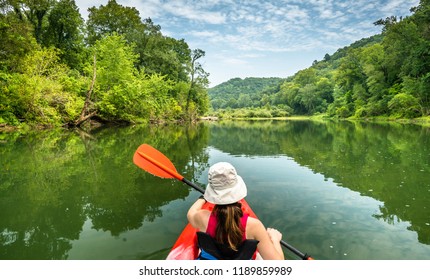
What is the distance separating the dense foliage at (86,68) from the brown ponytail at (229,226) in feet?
59.4

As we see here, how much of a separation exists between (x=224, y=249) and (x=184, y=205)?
3105 mm

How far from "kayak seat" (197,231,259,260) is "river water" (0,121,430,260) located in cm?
151

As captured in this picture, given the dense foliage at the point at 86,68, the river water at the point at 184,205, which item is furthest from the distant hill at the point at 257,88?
the river water at the point at 184,205

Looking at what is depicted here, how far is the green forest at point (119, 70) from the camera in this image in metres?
17.6

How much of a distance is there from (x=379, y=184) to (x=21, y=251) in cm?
656

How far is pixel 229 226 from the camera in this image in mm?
1928

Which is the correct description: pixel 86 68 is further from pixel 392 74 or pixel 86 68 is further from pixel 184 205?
pixel 392 74

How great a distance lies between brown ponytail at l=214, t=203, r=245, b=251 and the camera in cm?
192

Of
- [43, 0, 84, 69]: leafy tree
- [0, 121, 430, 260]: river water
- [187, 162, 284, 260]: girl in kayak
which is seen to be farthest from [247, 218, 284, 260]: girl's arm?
[43, 0, 84, 69]: leafy tree

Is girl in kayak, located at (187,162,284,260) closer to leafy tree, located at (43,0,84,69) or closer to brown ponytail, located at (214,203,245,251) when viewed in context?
brown ponytail, located at (214,203,245,251)

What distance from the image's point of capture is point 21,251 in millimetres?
3316

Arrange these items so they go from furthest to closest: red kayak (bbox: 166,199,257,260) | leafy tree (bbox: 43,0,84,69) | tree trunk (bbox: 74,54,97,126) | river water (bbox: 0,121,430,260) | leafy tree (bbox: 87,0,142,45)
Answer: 1. leafy tree (bbox: 87,0,142,45)
2. leafy tree (bbox: 43,0,84,69)
3. tree trunk (bbox: 74,54,97,126)
4. river water (bbox: 0,121,430,260)
5. red kayak (bbox: 166,199,257,260)

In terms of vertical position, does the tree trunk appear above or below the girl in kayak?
above
